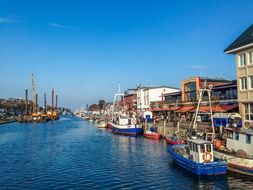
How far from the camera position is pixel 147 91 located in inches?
5428

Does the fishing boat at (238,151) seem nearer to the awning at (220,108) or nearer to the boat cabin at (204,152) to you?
the boat cabin at (204,152)

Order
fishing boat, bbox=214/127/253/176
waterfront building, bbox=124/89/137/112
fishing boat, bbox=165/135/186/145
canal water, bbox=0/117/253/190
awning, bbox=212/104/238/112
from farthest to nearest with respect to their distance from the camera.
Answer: waterfront building, bbox=124/89/137/112
awning, bbox=212/104/238/112
fishing boat, bbox=165/135/186/145
fishing boat, bbox=214/127/253/176
canal water, bbox=0/117/253/190

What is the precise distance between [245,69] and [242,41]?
4180mm

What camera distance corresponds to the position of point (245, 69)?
51344mm

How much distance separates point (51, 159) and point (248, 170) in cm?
2861

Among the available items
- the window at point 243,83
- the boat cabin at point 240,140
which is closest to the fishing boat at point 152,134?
the window at point 243,83

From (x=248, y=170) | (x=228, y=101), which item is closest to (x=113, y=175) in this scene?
(x=248, y=170)

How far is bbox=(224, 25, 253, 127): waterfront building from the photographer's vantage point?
50.3 metres

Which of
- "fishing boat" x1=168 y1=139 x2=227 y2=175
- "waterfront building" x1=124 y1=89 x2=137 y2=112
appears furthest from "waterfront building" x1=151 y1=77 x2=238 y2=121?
"waterfront building" x1=124 y1=89 x2=137 y2=112

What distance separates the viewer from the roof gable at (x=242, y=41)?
164ft

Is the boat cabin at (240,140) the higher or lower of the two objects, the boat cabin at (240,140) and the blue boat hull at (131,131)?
the higher

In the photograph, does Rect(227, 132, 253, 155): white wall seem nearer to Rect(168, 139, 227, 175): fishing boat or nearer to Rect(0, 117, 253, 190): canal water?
Rect(168, 139, 227, 175): fishing boat

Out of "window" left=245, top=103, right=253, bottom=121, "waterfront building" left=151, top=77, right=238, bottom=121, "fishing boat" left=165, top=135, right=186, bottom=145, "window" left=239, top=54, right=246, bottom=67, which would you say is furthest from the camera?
"waterfront building" left=151, top=77, right=238, bottom=121

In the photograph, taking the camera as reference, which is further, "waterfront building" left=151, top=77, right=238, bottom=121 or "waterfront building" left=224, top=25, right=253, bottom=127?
"waterfront building" left=151, top=77, right=238, bottom=121
